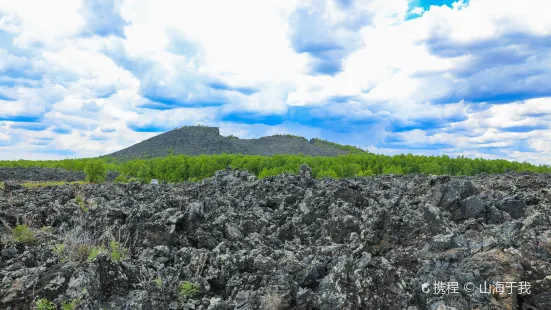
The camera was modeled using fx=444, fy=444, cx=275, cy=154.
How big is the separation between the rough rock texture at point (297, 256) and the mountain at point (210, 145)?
10527cm

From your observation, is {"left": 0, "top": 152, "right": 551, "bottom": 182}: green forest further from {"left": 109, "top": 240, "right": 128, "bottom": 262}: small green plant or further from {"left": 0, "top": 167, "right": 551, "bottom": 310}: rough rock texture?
{"left": 109, "top": 240, "right": 128, "bottom": 262}: small green plant

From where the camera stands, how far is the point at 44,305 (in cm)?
591

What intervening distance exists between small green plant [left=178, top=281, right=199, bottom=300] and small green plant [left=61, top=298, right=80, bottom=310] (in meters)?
1.37

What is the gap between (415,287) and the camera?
6.05 m

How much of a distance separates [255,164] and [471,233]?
213ft

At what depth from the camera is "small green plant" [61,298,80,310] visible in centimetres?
585

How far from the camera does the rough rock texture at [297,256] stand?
5.92 m

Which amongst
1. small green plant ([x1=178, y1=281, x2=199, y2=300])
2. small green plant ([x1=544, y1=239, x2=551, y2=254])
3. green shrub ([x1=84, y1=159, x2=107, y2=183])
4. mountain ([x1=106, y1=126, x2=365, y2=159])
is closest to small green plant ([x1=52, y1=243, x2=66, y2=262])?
small green plant ([x1=178, y1=281, x2=199, y2=300])

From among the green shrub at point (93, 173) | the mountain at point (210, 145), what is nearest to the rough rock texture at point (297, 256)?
the green shrub at point (93, 173)

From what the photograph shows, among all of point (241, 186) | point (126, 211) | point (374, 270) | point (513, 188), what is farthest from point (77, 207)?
point (513, 188)

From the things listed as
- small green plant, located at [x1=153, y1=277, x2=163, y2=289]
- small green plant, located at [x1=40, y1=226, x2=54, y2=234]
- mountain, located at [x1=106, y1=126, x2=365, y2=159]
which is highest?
mountain, located at [x1=106, y1=126, x2=365, y2=159]

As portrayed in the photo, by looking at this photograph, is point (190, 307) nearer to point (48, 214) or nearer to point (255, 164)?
point (48, 214)

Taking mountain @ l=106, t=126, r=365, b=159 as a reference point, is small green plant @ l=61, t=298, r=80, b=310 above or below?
below

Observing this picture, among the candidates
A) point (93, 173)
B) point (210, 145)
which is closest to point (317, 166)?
point (93, 173)
